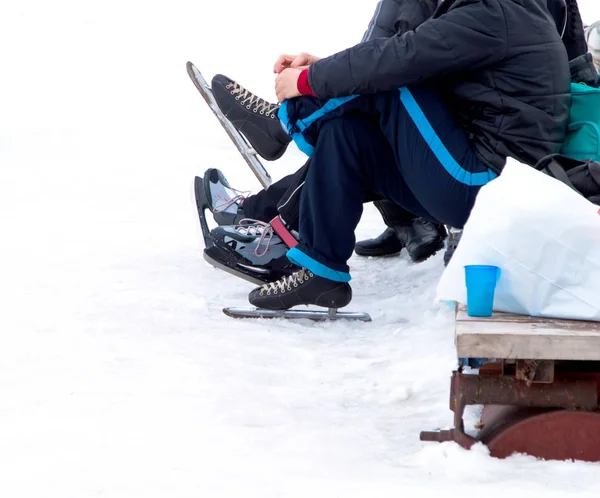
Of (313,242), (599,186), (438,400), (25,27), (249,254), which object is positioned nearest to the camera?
(599,186)

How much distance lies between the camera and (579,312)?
5.36ft

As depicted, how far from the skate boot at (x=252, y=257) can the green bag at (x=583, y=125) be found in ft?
3.74

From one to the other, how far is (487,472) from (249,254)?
1723 millimetres

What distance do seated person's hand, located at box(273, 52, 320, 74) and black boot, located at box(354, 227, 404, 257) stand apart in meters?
1.20

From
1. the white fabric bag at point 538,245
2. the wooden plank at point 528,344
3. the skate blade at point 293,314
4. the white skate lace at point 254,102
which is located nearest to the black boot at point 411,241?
the skate blade at point 293,314

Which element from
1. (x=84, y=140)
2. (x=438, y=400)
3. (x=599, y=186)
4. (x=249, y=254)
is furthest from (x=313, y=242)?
(x=84, y=140)

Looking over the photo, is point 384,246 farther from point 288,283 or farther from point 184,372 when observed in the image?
point 184,372

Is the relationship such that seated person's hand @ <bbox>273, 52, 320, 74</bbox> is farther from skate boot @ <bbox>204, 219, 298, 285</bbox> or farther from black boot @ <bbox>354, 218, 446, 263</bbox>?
black boot @ <bbox>354, 218, 446, 263</bbox>

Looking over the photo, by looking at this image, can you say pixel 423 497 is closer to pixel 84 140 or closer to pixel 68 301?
pixel 68 301

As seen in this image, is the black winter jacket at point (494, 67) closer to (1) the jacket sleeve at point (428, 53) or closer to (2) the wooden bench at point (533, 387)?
(1) the jacket sleeve at point (428, 53)

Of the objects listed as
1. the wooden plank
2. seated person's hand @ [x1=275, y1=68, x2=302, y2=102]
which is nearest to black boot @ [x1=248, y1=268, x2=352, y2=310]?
seated person's hand @ [x1=275, y1=68, x2=302, y2=102]

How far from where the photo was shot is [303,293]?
9.06 ft

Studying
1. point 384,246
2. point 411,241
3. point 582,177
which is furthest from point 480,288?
point 384,246

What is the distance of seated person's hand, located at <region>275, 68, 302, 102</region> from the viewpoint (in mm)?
2613
